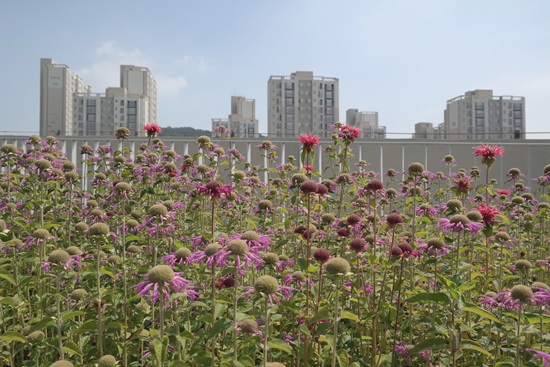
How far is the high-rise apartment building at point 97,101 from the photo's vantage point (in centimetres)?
9994

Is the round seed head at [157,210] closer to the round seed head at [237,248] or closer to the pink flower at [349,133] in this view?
the round seed head at [237,248]

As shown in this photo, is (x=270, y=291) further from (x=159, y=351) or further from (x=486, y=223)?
(x=486, y=223)

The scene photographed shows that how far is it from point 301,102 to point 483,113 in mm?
50040

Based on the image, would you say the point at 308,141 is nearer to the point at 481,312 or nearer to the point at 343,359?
the point at 343,359

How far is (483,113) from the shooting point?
119m

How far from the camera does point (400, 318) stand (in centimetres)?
253

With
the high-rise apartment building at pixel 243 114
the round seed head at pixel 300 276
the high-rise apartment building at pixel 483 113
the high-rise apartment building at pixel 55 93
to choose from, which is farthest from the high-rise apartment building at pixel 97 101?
the round seed head at pixel 300 276

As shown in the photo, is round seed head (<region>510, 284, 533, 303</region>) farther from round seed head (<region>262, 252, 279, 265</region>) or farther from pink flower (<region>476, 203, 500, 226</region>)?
round seed head (<region>262, 252, 279, 265</region>)

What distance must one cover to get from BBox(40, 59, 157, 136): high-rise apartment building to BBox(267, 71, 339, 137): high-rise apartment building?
34628 mm

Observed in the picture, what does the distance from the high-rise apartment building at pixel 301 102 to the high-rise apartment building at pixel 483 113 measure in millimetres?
30968

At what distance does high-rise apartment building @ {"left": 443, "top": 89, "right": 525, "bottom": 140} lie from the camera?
11638 cm

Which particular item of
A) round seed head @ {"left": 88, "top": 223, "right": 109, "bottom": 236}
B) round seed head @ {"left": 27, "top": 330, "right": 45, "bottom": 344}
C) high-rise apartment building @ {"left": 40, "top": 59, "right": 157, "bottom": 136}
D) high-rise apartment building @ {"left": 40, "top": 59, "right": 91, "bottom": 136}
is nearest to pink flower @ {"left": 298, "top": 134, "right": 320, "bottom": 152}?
round seed head @ {"left": 88, "top": 223, "right": 109, "bottom": 236}

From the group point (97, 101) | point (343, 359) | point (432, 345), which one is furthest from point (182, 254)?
point (97, 101)

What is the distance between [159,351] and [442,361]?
1.41 metres
